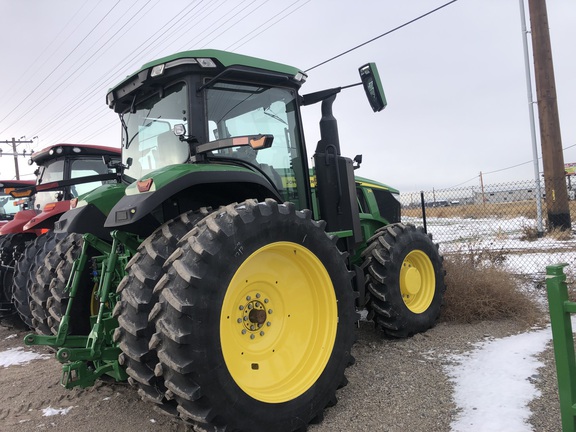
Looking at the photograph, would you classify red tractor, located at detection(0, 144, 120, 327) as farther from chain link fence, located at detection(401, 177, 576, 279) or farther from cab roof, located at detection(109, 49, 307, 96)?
chain link fence, located at detection(401, 177, 576, 279)

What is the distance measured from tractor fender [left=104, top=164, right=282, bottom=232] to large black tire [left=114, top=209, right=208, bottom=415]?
24 centimetres

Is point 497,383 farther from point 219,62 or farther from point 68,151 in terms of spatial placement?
point 68,151

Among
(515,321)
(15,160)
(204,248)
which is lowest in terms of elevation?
(515,321)

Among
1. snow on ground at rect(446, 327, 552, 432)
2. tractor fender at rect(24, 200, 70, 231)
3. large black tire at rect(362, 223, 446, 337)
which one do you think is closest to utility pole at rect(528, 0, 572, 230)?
large black tire at rect(362, 223, 446, 337)

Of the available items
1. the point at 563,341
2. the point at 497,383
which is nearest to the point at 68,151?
the point at 497,383

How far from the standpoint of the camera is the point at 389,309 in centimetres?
448

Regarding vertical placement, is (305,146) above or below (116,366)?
above

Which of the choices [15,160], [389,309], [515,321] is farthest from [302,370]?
[15,160]

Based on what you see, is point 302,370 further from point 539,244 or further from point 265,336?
point 539,244

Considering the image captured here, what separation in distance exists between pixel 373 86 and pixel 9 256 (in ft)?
18.5

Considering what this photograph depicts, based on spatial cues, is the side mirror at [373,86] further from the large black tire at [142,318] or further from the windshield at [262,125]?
the large black tire at [142,318]

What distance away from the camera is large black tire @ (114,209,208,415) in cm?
255

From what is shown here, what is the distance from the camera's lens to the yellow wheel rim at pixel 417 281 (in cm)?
475

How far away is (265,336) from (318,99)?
245 centimetres
